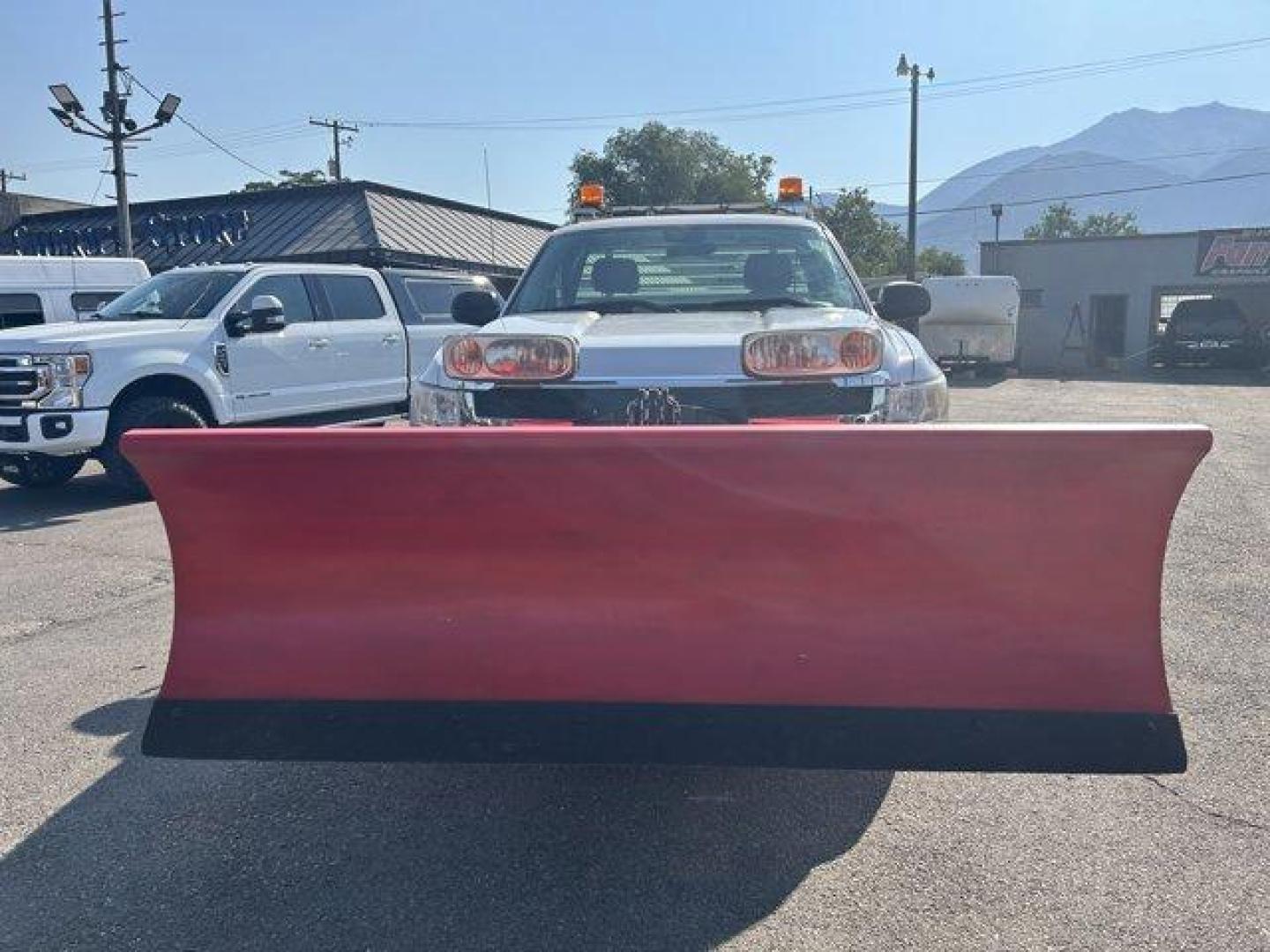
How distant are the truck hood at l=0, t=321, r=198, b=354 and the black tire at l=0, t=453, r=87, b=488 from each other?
48.9 inches

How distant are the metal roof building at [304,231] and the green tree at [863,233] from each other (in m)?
21.1

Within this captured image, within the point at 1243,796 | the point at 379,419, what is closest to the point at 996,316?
the point at 379,419

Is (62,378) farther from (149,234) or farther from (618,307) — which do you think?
(149,234)

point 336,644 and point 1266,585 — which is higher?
point 336,644

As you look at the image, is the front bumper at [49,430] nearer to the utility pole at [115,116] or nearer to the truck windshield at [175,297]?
the truck windshield at [175,297]

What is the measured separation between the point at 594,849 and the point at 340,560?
1.10 m

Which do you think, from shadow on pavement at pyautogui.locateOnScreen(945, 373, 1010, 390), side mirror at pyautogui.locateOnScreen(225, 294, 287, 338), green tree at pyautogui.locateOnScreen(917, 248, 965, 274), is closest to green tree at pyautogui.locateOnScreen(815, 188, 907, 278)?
green tree at pyautogui.locateOnScreen(917, 248, 965, 274)

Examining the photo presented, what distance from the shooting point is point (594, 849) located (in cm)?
298

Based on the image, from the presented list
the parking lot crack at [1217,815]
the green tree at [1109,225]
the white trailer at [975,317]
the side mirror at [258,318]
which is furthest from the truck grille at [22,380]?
the green tree at [1109,225]

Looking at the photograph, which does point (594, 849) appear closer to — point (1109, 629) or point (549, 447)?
point (549, 447)

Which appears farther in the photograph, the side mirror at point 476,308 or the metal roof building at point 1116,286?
the metal roof building at point 1116,286

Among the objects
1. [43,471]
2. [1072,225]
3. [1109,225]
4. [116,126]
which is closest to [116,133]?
[116,126]

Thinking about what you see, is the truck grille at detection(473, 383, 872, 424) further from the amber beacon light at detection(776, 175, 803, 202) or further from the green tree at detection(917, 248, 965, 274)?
the green tree at detection(917, 248, 965, 274)

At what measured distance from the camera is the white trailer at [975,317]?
78.9ft
